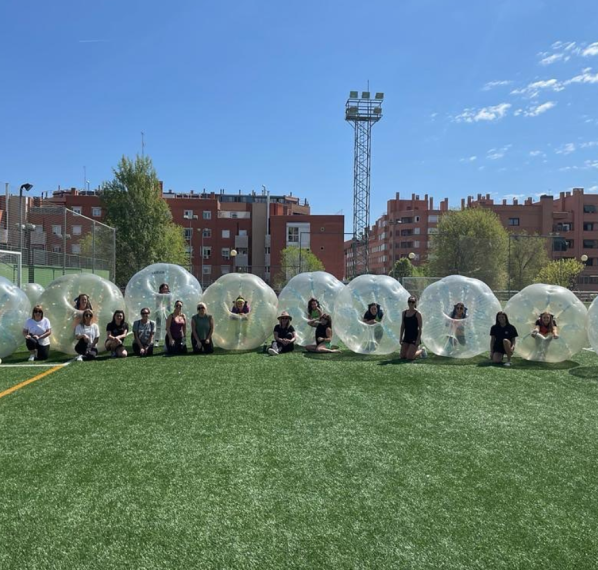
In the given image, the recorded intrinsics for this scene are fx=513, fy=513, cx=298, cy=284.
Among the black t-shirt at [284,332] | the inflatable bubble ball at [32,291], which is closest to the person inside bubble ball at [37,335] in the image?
the inflatable bubble ball at [32,291]

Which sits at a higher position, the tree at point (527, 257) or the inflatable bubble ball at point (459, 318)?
the tree at point (527, 257)

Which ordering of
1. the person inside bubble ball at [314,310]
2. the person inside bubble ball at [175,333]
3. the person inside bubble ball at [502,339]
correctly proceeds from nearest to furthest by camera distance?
the person inside bubble ball at [502,339] < the person inside bubble ball at [175,333] < the person inside bubble ball at [314,310]

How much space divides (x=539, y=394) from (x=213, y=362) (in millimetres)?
5504

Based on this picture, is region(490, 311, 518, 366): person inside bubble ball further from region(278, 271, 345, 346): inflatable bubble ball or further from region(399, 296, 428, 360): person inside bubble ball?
region(278, 271, 345, 346): inflatable bubble ball

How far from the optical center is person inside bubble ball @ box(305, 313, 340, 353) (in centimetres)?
1078

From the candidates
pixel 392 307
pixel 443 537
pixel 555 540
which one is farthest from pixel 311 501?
pixel 392 307

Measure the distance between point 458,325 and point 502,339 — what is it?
840mm

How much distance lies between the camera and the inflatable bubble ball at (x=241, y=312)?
426 inches

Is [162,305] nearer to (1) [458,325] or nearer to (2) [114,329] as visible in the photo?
(2) [114,329]

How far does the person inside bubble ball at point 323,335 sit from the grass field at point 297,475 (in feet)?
9.95

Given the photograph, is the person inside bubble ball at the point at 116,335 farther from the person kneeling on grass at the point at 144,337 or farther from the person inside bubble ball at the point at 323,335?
the person inside bubble ball at the point at 323,335

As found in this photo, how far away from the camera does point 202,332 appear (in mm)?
10617

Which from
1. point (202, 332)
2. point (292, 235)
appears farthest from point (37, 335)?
point (292, 235)

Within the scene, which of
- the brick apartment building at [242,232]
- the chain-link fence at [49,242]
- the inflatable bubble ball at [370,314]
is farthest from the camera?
the brick apartment building at [242,232]
